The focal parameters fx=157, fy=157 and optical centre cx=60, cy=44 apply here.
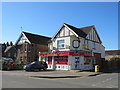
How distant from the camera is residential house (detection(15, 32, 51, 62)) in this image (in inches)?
1411

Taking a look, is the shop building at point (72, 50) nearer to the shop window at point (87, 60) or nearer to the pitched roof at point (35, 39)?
the shop window at point (87, 60)

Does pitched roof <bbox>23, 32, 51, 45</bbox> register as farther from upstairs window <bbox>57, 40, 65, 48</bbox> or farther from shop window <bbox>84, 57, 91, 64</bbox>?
shop window <bbox>84, 57, 91, 64</bbox>

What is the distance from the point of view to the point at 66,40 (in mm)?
29234

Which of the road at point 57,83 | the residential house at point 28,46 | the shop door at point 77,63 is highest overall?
the residential house at point 28,46

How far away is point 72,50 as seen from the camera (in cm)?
2788

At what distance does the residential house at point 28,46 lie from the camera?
35.8m

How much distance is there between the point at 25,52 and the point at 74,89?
28472 mm

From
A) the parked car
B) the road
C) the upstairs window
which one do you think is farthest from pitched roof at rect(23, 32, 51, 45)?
the road

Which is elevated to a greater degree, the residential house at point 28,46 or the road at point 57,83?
the residential house at point 28,46

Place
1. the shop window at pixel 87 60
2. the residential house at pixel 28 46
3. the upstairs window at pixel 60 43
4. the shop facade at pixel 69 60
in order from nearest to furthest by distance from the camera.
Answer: the shop facade at pixel 69 60
the shop window at pixel 87 60
the upstairs window at pixel 60 43
the residential house at pixel 28 46

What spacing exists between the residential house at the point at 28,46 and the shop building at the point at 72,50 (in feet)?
17.6

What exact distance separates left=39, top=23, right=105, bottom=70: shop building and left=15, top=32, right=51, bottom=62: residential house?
211 inches

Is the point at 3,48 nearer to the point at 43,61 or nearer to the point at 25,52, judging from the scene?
the point at 25,52

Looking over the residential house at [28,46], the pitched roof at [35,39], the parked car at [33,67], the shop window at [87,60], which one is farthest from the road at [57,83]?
the pitched roof at [35,39]
